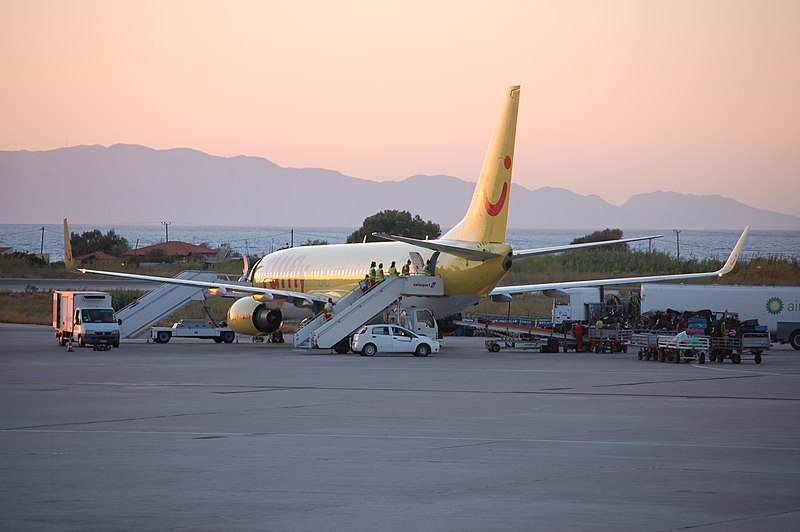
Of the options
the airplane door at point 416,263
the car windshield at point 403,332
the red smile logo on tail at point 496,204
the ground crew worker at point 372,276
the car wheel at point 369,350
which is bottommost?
the car wheel at point 369,350

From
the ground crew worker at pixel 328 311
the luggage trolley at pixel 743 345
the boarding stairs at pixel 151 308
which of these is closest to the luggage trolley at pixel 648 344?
the luggage trolley at pixel 743 345

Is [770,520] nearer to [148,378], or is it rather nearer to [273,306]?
[148,378]

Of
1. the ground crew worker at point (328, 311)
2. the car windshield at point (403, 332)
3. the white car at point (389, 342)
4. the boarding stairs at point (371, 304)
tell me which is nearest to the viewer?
the white car at point (389, 342)

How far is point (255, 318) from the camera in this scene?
57.1m

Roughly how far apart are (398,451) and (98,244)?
173108 mm

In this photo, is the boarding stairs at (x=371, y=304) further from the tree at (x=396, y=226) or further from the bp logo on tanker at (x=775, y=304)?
the tree at (x=396, y=226)

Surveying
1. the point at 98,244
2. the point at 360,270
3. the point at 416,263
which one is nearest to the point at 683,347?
the point at 416,263

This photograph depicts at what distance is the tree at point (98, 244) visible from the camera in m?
184

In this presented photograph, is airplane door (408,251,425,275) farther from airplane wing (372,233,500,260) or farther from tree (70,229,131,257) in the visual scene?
tree (70,229,131,257)

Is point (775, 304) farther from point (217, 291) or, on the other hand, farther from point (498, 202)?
point (217, 291)

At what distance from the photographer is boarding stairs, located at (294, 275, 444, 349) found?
48719 millimetres

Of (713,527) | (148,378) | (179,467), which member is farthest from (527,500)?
(148,378)

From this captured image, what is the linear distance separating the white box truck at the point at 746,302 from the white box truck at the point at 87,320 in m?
26.1

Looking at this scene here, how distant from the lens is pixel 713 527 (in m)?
13.1
